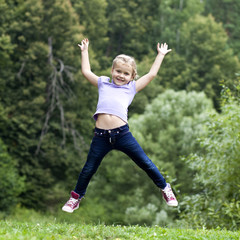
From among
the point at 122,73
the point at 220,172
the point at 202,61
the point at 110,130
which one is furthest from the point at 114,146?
the point at 202,61

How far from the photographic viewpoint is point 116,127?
18.2 ft

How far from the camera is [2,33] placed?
2500 centimetres

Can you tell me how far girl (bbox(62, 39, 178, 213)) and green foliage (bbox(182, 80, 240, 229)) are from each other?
404 centimetres

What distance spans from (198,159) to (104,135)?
16.1 feet

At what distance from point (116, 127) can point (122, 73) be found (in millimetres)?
672

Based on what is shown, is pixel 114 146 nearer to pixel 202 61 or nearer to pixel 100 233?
pixel 100 233

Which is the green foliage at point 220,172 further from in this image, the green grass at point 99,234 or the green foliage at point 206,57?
the green foliage at point 206,57

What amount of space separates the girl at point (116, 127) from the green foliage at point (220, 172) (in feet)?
13.3

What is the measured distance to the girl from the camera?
18.1ft

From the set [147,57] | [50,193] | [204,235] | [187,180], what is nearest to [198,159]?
[204,235]

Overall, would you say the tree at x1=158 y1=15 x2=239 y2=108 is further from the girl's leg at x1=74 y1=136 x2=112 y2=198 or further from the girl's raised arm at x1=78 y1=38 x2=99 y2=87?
the girl's leg at x1=74 y1=136 x2=112 y2=198

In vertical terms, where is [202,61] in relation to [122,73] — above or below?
above

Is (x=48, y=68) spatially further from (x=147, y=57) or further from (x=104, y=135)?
(x=104, y=135)

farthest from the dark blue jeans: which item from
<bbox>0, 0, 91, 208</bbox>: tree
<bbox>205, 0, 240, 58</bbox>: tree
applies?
<bbox>205, 0, 240, 58</bbox>: tree
